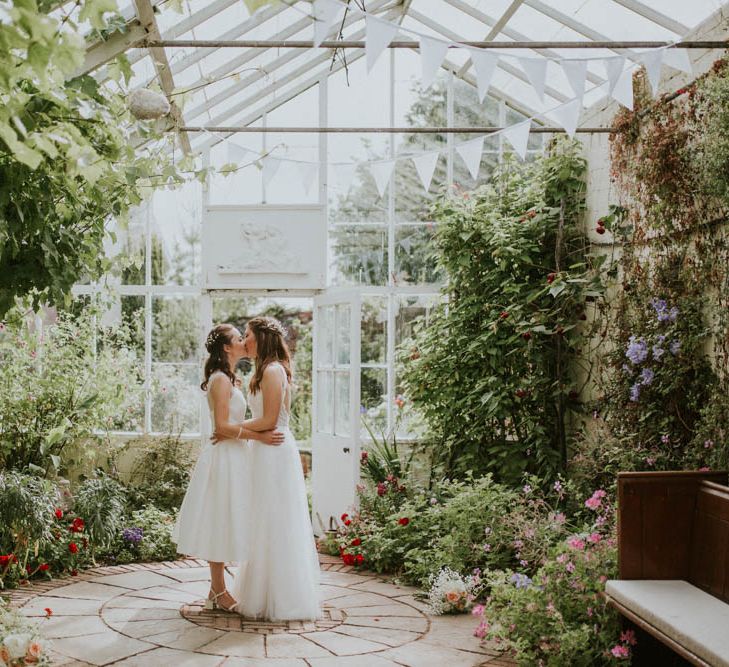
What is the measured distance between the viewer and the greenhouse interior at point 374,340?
360 centimetres

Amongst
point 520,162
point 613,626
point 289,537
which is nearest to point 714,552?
point 613,626

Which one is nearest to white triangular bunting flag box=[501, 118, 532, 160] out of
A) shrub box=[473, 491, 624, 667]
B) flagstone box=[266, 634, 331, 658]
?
shrub box=[473, 491, 624, 667]

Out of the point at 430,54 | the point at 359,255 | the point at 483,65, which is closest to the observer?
the point at 430,54

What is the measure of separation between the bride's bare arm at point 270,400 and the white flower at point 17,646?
5.58 feet

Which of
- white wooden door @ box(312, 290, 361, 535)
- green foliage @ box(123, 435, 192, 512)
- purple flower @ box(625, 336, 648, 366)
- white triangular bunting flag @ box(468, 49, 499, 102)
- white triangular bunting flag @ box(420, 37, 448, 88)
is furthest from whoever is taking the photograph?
green foliage @ box(123, 435, 192, 512)

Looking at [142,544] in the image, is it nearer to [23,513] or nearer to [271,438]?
[23,513]

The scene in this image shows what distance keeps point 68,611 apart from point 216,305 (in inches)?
413

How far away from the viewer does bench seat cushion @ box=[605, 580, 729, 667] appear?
2.91m

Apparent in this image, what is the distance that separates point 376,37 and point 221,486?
249 centimetres

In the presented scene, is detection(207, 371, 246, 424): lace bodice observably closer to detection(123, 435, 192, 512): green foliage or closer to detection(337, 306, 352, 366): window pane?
detection(337, 306, 352, 366): window pane

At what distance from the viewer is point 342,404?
7.07 m

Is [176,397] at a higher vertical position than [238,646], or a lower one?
higher

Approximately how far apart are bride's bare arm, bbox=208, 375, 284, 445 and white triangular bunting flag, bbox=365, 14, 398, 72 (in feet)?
6.54

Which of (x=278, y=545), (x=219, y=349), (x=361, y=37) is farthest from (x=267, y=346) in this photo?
(x=361, y=37)
